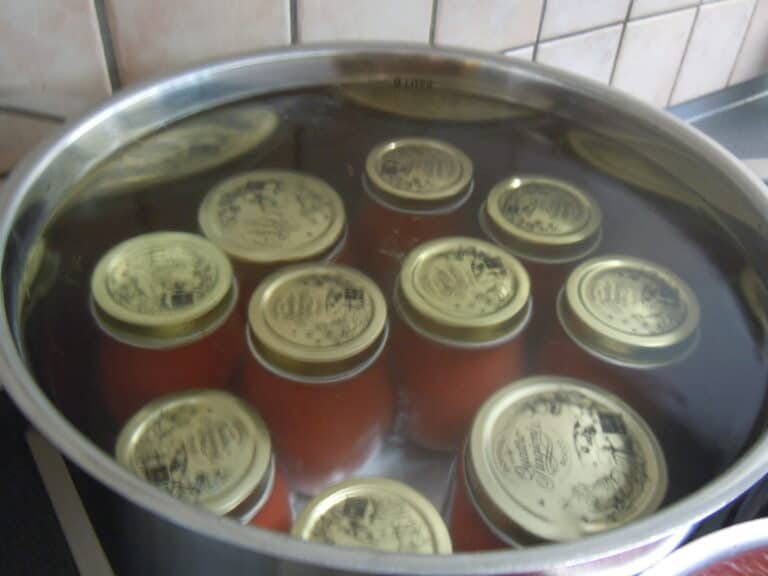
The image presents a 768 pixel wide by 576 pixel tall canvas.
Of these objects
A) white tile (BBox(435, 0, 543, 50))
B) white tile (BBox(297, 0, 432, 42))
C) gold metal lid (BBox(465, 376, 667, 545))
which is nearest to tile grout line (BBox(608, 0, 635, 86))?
white tile (BBox(435, 0, 543, 50))

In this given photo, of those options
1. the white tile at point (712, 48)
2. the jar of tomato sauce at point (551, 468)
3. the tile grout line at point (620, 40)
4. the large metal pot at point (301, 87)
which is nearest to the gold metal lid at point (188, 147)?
the large metal pot at point (301, 87)

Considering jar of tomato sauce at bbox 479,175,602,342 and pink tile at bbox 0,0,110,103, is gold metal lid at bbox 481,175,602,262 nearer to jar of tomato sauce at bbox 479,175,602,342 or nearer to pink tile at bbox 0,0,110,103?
jar of tomato sauce at bbox 479,175,602,342

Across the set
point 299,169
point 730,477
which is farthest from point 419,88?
point 730,477

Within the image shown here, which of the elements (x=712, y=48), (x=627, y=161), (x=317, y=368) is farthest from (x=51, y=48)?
(x=712, y=48)

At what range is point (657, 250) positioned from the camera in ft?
1.56

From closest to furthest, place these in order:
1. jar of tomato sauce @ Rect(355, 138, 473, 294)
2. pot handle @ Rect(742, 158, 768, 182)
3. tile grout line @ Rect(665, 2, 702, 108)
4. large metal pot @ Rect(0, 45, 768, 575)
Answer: large metal pot @ Rect(0, 45, 768, 575) < jar of tomato sauce @ Rect(355, 138, 473, 294) < pot handle @ Rect(742, 158, 768, 182) < tile grout line @ Rect(665, 2, 702, 108)

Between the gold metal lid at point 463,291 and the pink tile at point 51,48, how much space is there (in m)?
0.23

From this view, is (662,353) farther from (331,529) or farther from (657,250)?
(331,529)

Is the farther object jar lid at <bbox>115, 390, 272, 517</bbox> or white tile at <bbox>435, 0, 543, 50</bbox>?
white tile at <bbox>435, 0, 543, 50</bbox>

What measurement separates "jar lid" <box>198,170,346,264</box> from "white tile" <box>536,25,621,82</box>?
0.27 meters

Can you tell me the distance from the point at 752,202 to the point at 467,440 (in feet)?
0.64

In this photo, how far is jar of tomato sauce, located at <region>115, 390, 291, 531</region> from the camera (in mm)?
314

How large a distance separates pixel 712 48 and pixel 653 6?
123 millimetres

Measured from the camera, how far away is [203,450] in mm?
330
